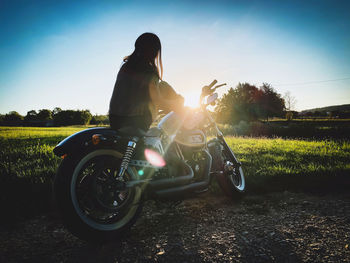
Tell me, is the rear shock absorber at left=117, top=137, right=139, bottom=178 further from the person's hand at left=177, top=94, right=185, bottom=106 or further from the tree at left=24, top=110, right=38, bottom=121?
the tree at left=24, top=110, right=38, bottom=121

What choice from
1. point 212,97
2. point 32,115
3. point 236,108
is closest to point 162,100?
point 212,97

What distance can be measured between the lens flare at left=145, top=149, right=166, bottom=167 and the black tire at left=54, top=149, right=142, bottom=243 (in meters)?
0.23

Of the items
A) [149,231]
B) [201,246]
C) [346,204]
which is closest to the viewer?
[201,246]

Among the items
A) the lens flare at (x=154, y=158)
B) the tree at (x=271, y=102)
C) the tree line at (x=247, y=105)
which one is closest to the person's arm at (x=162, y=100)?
the lens flare at (x=154, y=158)

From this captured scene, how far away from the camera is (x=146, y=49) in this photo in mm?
2281

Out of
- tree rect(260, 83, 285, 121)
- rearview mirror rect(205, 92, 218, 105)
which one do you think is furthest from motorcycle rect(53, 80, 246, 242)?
tree rect(260, 83, 285, 121)

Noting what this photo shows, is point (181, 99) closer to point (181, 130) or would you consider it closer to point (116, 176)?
point (181, 130)

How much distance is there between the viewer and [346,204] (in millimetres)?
2900

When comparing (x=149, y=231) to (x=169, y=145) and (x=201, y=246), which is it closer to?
(x=201, y=246)

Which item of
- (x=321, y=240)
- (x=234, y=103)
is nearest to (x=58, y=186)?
(x=321, y=240)

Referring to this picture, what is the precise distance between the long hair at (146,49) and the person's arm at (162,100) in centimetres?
26

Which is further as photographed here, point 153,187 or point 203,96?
point 203,96

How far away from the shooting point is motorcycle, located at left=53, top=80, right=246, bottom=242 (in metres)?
1.73

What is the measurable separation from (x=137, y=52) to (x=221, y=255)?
228cm
